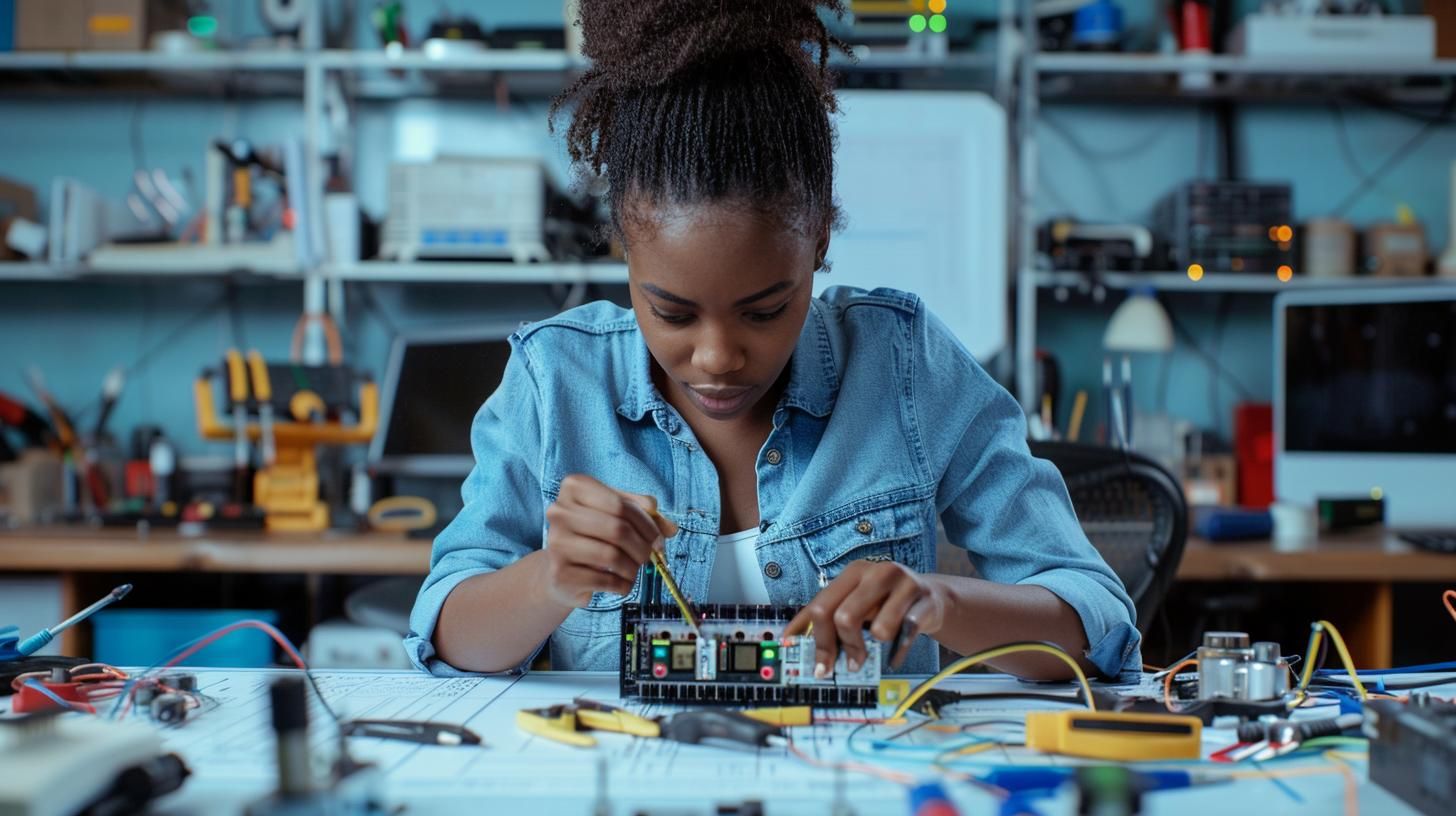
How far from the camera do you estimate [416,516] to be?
2.33m

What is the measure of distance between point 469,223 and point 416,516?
24.3 inches

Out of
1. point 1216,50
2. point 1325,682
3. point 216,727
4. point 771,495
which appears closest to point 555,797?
point 216,727

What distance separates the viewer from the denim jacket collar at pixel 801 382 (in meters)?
1.11

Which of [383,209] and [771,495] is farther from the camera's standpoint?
A: [383,209]

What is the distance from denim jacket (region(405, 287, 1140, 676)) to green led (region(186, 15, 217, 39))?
6.40 feet

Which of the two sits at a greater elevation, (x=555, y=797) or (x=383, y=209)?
(x=383, y=209)

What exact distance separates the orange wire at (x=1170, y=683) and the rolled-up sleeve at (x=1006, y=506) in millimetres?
34

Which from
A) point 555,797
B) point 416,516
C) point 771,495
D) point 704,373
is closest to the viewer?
point 555,797

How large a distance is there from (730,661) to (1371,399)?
1.94 m

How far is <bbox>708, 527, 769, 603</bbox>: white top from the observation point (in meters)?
1.09

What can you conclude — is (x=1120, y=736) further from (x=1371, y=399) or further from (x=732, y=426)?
(x=1371, y=399)

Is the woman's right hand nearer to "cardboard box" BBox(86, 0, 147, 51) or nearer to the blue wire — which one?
the blue wire

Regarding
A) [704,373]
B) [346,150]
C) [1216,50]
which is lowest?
[704,373]

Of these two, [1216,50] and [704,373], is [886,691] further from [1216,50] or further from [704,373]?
[1216,50]
